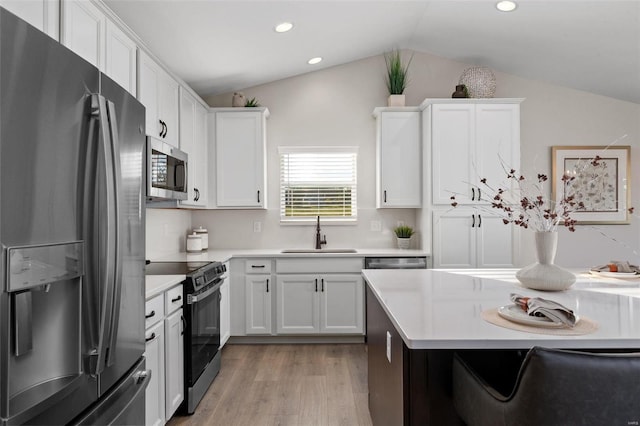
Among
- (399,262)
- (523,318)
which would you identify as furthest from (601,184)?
(523,318)

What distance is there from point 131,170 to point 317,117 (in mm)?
3279

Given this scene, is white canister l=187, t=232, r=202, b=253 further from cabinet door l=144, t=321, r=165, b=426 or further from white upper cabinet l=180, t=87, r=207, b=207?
cabinet door l=144, t=321, r=165, b=426

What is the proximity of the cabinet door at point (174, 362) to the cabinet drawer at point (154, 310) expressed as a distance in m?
0.11

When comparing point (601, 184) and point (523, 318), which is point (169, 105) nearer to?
point (523, 318)

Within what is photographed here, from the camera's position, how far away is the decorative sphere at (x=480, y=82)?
4.07 metres

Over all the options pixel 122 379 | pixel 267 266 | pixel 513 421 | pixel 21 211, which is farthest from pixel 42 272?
pixel 267 266

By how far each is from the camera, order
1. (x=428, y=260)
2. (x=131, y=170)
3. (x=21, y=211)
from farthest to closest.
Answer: (x=428, y=260) → (x=131, y=170) → (x=21, y=211)

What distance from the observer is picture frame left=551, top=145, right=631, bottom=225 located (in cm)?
427

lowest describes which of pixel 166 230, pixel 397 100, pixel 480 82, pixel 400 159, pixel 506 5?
pixel 166 230

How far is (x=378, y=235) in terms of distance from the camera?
14.6 ft

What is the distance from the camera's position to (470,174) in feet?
12.5

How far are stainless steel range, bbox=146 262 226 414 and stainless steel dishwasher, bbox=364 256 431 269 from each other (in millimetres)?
1440

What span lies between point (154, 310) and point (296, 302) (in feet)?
6.42

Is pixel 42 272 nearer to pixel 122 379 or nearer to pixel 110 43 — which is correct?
pixel 122 379
